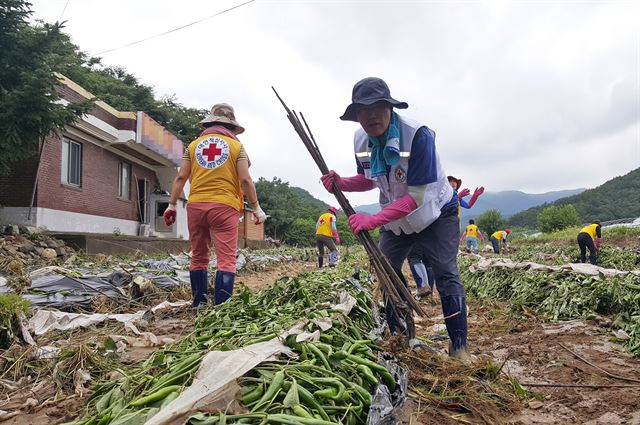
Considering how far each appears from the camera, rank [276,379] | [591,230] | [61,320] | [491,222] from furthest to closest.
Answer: [491,222] → [591,230] → [61,320] → [276,379]

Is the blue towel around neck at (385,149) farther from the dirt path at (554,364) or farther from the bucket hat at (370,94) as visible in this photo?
the dirt path at (554,364)

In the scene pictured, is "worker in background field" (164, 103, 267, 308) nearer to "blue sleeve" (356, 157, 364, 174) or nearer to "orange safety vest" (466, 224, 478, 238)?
"blue sleeve" (356, 157, 364, 174)

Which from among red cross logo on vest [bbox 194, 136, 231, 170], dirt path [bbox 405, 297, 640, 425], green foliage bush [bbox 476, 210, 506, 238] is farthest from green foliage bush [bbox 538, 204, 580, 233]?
red cross logo on vest [bbox 194, 136, 231, 170]

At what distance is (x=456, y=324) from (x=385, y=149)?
4.34 ft

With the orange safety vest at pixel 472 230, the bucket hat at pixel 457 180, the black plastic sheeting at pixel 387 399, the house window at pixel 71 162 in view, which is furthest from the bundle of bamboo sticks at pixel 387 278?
the orange safety vest at pixel 472 230

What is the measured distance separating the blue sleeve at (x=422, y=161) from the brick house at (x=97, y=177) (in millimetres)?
10583

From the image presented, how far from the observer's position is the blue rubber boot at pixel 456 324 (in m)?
3.24

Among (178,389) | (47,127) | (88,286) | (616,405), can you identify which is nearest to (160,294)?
(88,286)

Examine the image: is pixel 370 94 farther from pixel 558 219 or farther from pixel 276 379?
pixel 558 219

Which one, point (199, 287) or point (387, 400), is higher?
point (199, 287)

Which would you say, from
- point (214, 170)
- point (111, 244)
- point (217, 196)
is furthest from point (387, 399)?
point (111, 244)

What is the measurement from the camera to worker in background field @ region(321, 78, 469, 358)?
10.1 feet

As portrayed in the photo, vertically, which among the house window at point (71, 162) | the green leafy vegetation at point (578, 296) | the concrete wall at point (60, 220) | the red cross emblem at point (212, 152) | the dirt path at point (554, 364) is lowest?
the dirt path at point (554, 364)

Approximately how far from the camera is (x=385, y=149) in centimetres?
312
